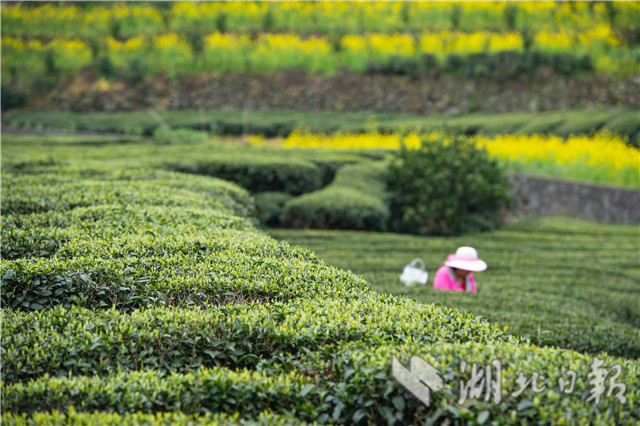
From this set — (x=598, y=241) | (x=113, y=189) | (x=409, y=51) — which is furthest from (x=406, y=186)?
(x=409, y=51)

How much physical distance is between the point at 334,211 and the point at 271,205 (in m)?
1.07

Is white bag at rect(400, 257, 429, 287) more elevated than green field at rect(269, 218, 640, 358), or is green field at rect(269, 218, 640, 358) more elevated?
white bag at rect(400, 257, 429, 287)

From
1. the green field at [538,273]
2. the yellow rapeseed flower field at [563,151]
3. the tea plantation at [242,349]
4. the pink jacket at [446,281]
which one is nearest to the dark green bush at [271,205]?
the green field at [538,273]

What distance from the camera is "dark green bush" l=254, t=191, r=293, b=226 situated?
29.5ft

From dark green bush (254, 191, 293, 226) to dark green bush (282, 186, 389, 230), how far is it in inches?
9.2

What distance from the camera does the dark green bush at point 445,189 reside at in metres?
9.35

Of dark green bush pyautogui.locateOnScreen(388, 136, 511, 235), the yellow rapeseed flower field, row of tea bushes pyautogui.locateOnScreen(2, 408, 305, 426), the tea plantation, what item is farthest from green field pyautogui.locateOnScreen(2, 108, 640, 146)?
row of tea bushes pyautogui.locateOnScreen(2, 408, 305, 426)

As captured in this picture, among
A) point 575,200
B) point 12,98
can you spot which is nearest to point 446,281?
point 575,200

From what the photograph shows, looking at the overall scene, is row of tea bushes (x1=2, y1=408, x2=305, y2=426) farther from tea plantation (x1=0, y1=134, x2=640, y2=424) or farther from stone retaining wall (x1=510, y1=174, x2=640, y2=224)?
stone retaining wall (x1=510, y1=174, x2=640, y2=224)

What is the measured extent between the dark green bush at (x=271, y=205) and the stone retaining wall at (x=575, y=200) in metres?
4.77

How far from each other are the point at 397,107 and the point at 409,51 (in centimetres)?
333

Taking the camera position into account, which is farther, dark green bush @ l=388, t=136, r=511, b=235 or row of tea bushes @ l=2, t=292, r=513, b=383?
dark green bush @ l=388, t=136, r=511, b=235

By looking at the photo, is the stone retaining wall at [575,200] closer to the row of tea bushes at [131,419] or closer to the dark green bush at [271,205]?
the dark green bush at [271,205]

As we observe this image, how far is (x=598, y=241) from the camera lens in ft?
29.3
